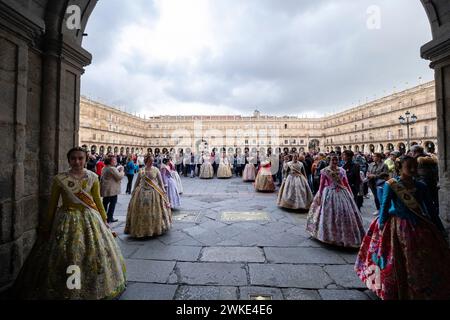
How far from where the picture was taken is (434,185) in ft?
10.8

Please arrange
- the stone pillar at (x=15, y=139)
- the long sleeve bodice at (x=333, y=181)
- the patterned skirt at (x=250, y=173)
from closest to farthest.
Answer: the stone pillar at (x=15, y=139), the long sleeve bodice at (x=333, y=181), the patterned skirt at (x=250, y=173)

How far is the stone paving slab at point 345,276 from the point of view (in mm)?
2033

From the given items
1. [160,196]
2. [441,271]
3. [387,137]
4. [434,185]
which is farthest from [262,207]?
[387,137]

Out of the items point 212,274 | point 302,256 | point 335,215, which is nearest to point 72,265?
point 212,274

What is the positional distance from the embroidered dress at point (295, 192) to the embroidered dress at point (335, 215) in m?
1.56

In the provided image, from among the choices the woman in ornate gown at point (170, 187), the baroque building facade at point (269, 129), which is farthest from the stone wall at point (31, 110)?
Answer: the baroque building facade at point (269, 129)

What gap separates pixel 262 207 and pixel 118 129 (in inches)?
1746

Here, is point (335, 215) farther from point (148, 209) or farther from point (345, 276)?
point (148, 209)

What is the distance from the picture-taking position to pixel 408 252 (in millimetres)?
1709

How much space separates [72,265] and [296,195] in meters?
4.37

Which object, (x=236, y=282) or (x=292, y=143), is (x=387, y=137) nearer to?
(x=292, y=143)

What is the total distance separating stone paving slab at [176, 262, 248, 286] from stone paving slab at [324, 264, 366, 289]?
94cm

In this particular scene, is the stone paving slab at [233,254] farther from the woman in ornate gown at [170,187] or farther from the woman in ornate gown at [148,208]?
the woman in ornate gown at [170,187]

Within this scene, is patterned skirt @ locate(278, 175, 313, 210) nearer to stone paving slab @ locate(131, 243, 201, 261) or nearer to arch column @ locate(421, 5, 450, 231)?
arch column @ locate(421, 5, 450, 231)
